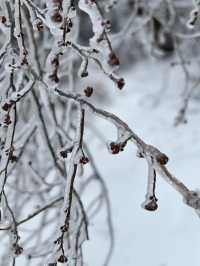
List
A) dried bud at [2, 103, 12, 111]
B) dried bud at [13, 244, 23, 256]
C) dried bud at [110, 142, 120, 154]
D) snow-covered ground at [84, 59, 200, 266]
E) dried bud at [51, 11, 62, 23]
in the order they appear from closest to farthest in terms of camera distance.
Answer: dried bud at [51, 11, 62, 23], dried bud at [110, 142, 120, 154], dried bud at [2, 103, 12, 111], dried bud at [13, 244, 23, 256], snow-covered ground at [84, 59, 200, 266]

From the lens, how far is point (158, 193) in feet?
12.4

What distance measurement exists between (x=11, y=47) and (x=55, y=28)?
0.36 metres

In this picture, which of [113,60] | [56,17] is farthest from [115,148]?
[56,17]

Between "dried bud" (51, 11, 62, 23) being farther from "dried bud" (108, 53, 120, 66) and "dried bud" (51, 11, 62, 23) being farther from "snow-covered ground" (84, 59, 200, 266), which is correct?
"snow-covered ground" (84, 59, 200, 266)

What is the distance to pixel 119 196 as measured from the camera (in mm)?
4102

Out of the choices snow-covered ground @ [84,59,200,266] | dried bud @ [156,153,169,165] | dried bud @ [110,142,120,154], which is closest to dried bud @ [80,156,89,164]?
dried bud @ [110,142,120,154]

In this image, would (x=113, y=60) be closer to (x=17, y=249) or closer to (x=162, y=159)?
(x=162, y=159)

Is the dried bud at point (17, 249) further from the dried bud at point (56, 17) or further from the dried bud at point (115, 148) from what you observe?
the dried bud at point (56, 17)

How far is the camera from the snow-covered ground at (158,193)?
3.31 m

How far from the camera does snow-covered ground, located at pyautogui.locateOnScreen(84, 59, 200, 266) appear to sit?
3.31m

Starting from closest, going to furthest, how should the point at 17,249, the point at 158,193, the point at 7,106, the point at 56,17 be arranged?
the point at 56,17 < the point at 7,106 < the point at 17,249 < the point at 158,193

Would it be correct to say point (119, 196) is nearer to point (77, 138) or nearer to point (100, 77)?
point (77, 138)

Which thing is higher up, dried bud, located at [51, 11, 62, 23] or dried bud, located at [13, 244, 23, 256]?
dried bud, located at [51, 11, 62, 23]

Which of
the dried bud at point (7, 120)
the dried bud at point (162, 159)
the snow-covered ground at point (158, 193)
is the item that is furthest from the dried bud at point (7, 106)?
the snow-covered ground at point (158, 193)
